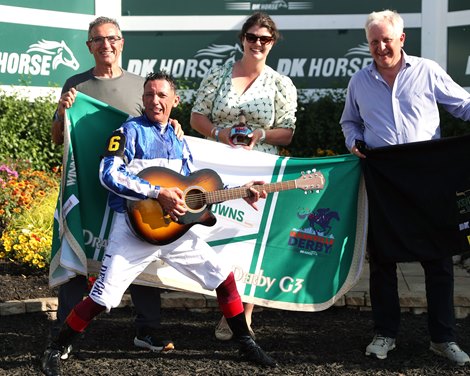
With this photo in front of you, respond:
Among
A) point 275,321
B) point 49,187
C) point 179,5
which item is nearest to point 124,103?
point 275,321

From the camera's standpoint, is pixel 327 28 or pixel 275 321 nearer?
pixel 275 321

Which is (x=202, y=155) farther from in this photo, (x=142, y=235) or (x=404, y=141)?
(x=404, y=141)

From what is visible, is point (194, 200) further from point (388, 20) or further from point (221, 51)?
point (221, 51)

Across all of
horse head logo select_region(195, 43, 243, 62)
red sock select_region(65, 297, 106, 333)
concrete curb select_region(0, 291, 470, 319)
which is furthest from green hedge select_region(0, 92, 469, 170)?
red sock select_region(65, 297, 106, 333)

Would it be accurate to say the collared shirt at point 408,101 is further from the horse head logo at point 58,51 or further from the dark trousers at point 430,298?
the horse head logo at point 58,51

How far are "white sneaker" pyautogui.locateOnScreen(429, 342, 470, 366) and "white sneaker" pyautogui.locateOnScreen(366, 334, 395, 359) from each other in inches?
11.9

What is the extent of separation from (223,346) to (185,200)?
4.27 ft

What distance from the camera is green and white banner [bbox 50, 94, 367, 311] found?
611 cm

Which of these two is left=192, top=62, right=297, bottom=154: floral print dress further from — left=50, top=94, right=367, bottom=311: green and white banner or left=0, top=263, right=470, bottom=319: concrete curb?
left=0, top=263, right=470, bottom=319: concrete curb

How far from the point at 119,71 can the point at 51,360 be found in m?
2.05

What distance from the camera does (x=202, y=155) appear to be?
6.28m

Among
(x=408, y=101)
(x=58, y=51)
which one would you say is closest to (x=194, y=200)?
(x=408, y=101)

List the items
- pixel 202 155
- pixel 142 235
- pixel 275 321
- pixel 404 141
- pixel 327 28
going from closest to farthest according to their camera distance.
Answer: pixel 142 235
pixel 404 141
pixel 202 155
pixel 275 321
pixel 327 28

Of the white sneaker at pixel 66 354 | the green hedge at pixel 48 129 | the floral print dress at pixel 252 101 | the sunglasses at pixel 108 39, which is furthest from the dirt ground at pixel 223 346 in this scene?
the green hedge at pixel 48 129
